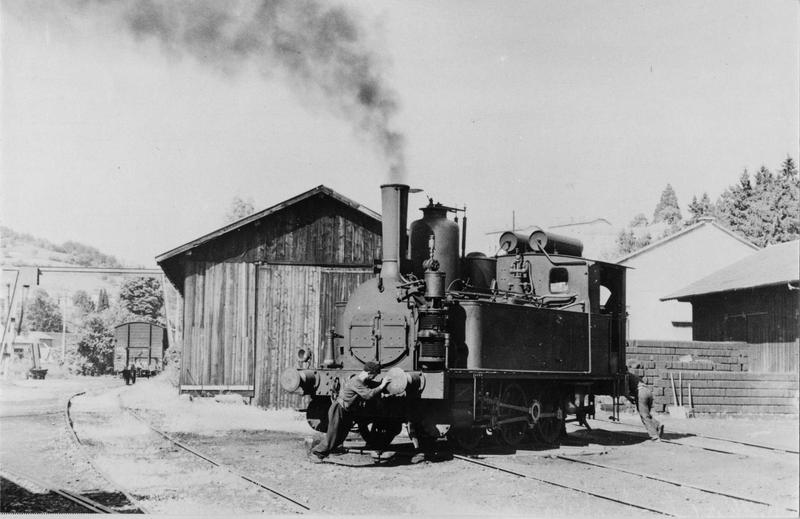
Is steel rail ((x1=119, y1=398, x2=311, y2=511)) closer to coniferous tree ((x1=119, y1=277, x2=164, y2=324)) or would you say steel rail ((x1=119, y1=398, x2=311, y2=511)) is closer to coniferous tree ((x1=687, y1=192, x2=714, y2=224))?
coniferous tree ((x1=687, y1=192, x2=714, y2=224))

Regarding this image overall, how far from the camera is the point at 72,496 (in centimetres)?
807

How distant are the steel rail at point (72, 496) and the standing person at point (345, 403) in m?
3.25

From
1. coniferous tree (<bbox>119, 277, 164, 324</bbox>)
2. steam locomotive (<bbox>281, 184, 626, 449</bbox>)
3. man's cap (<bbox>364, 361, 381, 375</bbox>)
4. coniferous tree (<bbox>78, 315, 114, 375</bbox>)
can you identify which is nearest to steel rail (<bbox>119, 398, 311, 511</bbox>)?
steam locomotive (<bbox>281, 184, 626, 449</bbox>)

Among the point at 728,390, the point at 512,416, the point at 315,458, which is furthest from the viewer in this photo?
the point at 728,390

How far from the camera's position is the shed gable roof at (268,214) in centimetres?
1848

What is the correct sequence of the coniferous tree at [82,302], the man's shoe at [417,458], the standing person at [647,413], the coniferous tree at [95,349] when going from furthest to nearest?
1. the coniferous tree at [82,302]
2. the coniferous tree at [95,349]
3. the standing person at [647,413]
4. the man's shoe at [417,458]

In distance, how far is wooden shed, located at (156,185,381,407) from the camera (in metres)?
18.9

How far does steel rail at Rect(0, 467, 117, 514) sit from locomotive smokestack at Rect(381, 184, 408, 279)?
5182 millimetres

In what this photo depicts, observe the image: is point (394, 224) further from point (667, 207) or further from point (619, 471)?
point (667, 207)

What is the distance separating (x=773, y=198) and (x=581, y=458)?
33.3 m

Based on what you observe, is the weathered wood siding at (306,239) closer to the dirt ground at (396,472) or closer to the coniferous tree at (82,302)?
the dirt ground at (396,472)

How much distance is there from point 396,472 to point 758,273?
1556 cm

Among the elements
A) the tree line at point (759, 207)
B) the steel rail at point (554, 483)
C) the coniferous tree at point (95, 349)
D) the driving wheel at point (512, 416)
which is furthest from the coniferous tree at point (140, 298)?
the steel rail at point (554, 483)

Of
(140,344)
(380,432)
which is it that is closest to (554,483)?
(380,432)
